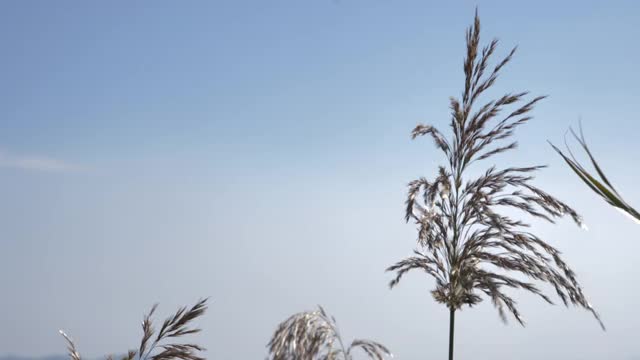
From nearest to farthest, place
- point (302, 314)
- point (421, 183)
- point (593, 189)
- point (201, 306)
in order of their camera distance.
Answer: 1. point (593, 189)
2. point (302, 314)
3. point (201, 306)
4. point (421, 183)

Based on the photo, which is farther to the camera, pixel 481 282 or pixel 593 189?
pixel 481 282

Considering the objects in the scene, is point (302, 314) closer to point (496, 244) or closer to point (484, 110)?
point (496, 244)

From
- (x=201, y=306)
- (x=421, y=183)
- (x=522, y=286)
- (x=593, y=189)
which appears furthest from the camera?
(x=421, y=183)

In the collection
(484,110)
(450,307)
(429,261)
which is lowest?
(450,307)

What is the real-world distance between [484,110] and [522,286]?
1.76 metres

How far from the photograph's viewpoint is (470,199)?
6.27 meters

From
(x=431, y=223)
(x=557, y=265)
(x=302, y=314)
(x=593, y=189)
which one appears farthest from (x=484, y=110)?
(x=593, y=189)

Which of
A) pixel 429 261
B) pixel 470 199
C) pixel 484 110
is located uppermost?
pixel 484 110

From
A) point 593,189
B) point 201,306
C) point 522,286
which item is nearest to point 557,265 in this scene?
point 522,286

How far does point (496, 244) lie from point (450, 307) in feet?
2.48

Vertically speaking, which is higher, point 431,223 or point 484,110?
point 484,110

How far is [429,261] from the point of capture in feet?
20.9

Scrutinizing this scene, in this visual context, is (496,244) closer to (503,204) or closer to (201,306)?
(503,204)

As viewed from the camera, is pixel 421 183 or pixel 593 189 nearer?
pixel 593 189
